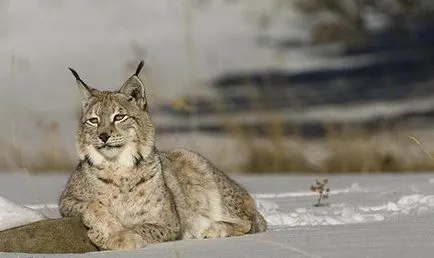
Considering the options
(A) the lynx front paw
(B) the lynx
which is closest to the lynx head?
(B) the lynx

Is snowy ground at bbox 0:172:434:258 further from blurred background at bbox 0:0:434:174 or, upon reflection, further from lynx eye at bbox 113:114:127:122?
blurred background at bbox 0:0:434:174

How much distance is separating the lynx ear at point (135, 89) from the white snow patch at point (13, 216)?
0.78 metres

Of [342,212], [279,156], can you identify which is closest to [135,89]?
[342,212]

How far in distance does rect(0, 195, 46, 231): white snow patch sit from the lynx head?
1.56 ft

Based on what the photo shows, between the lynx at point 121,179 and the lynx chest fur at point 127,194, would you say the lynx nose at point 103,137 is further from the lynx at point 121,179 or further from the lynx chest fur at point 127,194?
the lynx chest fur at point 127,194

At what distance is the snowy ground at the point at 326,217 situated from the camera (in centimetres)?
552

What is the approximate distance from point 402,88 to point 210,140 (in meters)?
3.79

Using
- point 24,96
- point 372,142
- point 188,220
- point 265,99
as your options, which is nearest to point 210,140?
point 265,99

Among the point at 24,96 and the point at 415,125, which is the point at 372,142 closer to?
the point at 415,125

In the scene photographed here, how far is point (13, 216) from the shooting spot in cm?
657

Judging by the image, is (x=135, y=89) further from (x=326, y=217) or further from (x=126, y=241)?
(x=326, y=217)

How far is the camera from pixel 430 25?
1852 centimetres

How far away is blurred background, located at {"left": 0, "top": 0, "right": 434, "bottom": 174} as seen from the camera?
11586mm

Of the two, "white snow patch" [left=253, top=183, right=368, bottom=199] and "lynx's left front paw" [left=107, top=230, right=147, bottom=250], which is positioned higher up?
"lynx's left front paw" [left=107, top=230, right=147, bottom=250]
